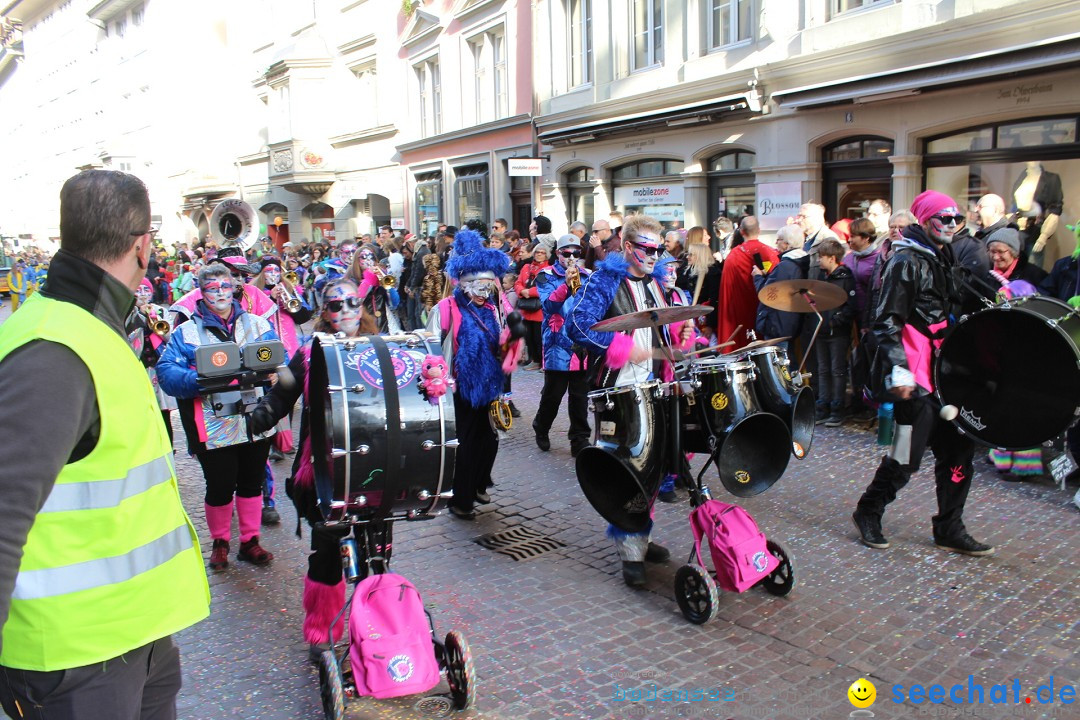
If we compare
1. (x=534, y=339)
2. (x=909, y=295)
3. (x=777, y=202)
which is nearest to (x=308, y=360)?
→ (x=909, y=295)

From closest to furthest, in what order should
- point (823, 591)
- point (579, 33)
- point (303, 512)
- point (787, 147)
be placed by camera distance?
point (303, 512)
point (823, 591)
point (787, 147)
point (579, 33)

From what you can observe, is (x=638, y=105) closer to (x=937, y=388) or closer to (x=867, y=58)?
(x=867, y=58)

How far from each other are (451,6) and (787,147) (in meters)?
12.0

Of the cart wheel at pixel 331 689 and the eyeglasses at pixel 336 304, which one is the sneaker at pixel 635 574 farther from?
the eyeglasses at pixel 336 304

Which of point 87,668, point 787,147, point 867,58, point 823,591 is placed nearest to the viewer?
point 87,668

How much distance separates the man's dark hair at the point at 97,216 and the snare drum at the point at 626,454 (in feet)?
9.31

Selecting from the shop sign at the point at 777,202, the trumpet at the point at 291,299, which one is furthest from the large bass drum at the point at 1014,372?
the shop sign at the point at 777,202

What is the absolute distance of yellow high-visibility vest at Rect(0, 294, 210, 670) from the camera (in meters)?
1.80

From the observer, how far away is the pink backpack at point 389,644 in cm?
328

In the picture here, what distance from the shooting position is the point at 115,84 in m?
43.0

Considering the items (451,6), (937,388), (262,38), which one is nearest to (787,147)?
(937,388)

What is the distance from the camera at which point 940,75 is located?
9.86m

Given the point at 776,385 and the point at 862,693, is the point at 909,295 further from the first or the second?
the point at 862,693

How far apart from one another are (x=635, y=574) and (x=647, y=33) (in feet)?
42.6
